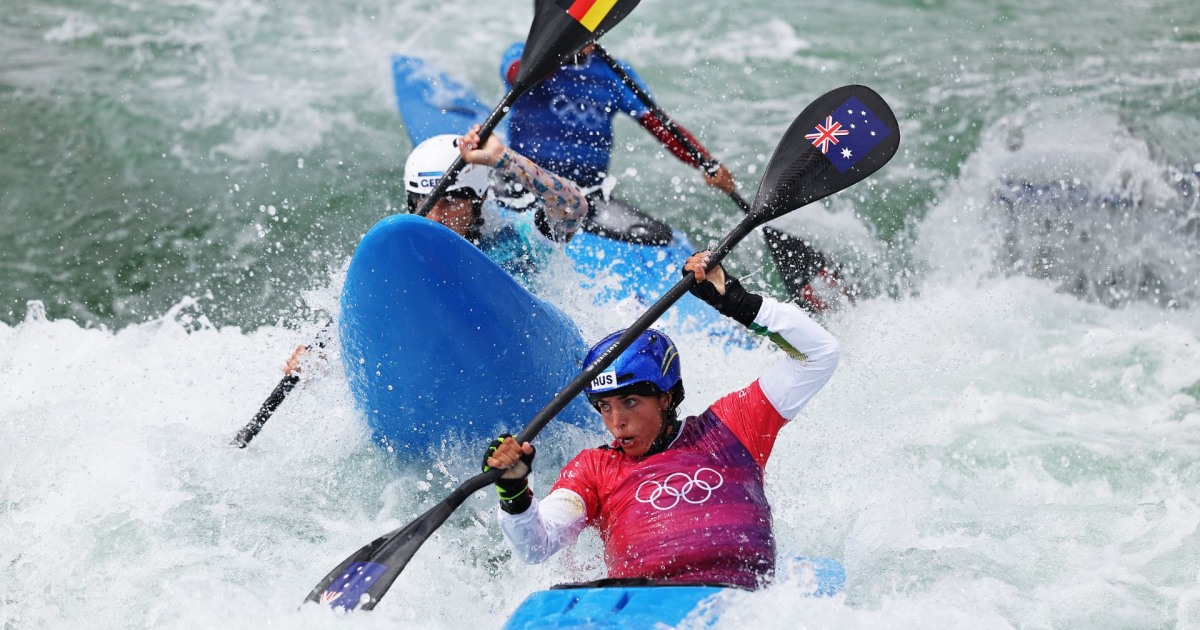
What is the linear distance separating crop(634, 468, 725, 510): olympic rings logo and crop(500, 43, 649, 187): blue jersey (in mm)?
2727

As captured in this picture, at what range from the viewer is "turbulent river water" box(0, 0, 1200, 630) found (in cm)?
398

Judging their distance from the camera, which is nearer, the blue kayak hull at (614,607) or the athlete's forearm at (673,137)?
A: the blue kayak hull at (614,607)

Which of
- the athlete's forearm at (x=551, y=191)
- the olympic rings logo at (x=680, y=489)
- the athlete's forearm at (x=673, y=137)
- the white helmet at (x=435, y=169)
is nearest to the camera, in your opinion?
the olympic rings logo at (x=680, y=489)

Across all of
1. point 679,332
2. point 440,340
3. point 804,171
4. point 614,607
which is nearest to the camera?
point 614,607

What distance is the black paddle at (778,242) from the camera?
5.74 meters

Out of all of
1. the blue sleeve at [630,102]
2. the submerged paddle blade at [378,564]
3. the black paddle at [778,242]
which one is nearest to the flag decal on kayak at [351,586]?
the submerged paddle blade at [378,564]

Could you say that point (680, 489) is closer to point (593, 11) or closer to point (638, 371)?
point (638, 371)

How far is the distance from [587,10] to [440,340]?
1.64m

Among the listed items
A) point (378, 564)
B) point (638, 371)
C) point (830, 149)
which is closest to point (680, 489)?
point (638, 371)

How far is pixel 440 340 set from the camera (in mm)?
3824

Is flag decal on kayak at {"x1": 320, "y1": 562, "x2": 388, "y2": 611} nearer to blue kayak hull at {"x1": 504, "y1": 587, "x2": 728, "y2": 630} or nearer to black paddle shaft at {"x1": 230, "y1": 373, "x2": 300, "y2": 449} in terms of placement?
blue kayak hull at {"x1": 504, "y1": 587, "x2": 728, "y2": 630}

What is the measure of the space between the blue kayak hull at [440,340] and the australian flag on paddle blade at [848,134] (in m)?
1.07

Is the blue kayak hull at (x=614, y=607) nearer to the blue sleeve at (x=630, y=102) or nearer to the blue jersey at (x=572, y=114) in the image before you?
the blue jersey at (x=572, y=114)

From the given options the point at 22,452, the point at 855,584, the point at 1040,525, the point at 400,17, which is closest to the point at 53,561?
the point at 22,452
